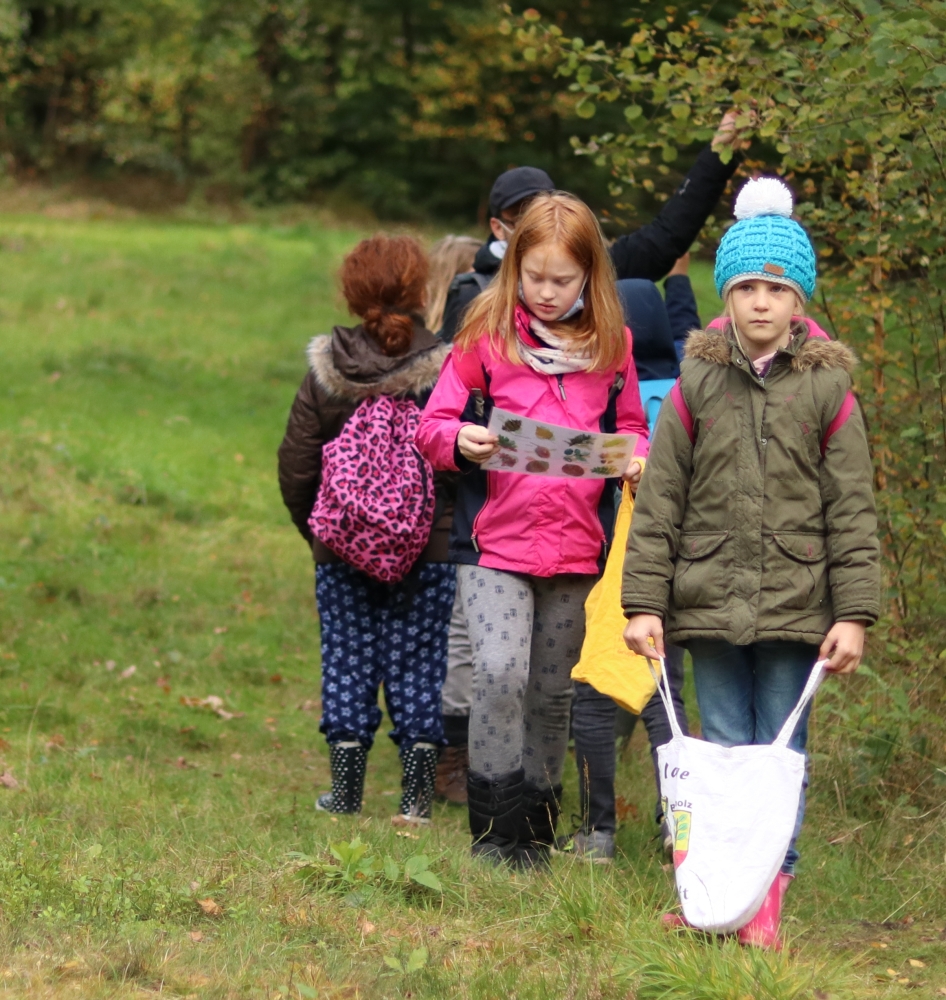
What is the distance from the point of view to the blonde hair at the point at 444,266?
21.9ft

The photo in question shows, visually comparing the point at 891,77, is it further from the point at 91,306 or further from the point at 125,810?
the point at 91,306

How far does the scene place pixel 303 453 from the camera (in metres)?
5.70

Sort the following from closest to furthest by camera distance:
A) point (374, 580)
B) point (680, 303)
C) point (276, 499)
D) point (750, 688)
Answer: point (750, 688), point (374, 580), point (680, 303), point (276, 499)

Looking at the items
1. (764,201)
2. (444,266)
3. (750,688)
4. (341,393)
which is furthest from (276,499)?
(764,201)

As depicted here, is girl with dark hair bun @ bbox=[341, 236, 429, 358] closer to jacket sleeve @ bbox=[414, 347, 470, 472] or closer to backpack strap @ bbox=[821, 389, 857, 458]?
jacket sleeve @ bbox=[414, 347, 470, 472]

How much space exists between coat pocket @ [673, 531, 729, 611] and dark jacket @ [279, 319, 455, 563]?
1698 mm

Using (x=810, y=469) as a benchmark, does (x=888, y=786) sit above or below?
below

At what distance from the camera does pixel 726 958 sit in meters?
3.50

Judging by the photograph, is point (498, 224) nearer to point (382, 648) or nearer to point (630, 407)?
point (630, 407)

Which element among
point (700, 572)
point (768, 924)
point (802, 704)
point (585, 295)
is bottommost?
point (768, 924)

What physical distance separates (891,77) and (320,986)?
129 inches

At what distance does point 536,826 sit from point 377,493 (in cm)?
140

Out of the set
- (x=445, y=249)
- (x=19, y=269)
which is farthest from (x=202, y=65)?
(x=445, y=249)

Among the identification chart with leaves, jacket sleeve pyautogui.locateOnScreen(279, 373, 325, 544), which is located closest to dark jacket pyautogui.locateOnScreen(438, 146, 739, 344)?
jacket sleeve pyautogui.locateOnScreen(279, 373, 325, 544)
